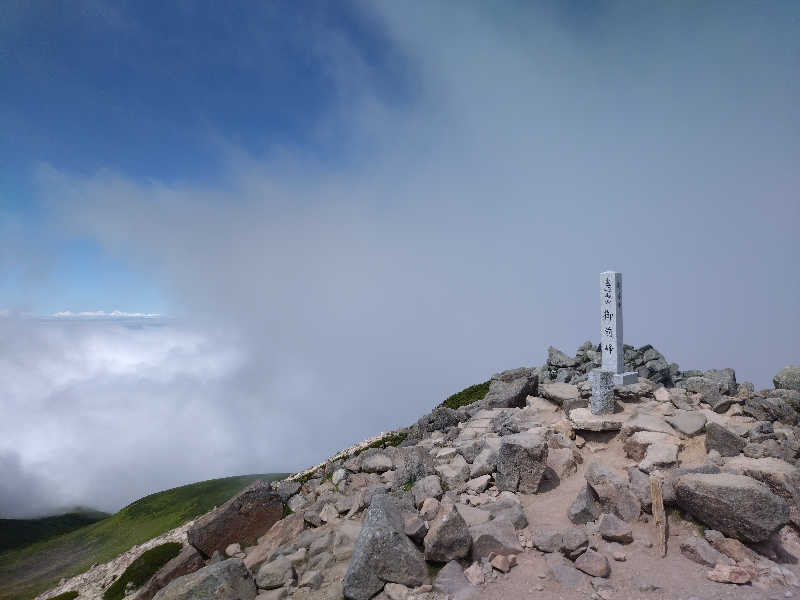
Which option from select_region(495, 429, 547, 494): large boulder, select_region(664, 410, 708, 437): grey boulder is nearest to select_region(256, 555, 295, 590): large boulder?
select_region(495, 429, 547, 494): large boulder

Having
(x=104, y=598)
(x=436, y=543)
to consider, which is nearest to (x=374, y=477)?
(x=436, y=543)

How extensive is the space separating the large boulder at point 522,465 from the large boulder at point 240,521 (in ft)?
26.8

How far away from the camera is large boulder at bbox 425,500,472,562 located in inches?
340

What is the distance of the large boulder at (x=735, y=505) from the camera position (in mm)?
8125

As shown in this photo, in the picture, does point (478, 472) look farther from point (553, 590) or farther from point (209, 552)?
point (209, 552)

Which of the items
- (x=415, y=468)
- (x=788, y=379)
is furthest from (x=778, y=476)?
(x=788, y=379)

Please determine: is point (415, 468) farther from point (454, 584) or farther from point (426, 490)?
point (454, 584)

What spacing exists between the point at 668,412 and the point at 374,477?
11177mm

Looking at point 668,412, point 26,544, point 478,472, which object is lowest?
point 26,544

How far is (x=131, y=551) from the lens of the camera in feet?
81.7

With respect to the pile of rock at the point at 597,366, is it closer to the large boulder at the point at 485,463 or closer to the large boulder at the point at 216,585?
the large boulder at the point at 485,463

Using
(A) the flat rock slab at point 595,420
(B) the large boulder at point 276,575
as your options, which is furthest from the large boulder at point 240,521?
(A) the flat rock slab at point 595,420

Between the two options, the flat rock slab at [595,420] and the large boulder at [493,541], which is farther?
the flat rock slab at [595,420]

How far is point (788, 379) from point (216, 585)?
22.4m
